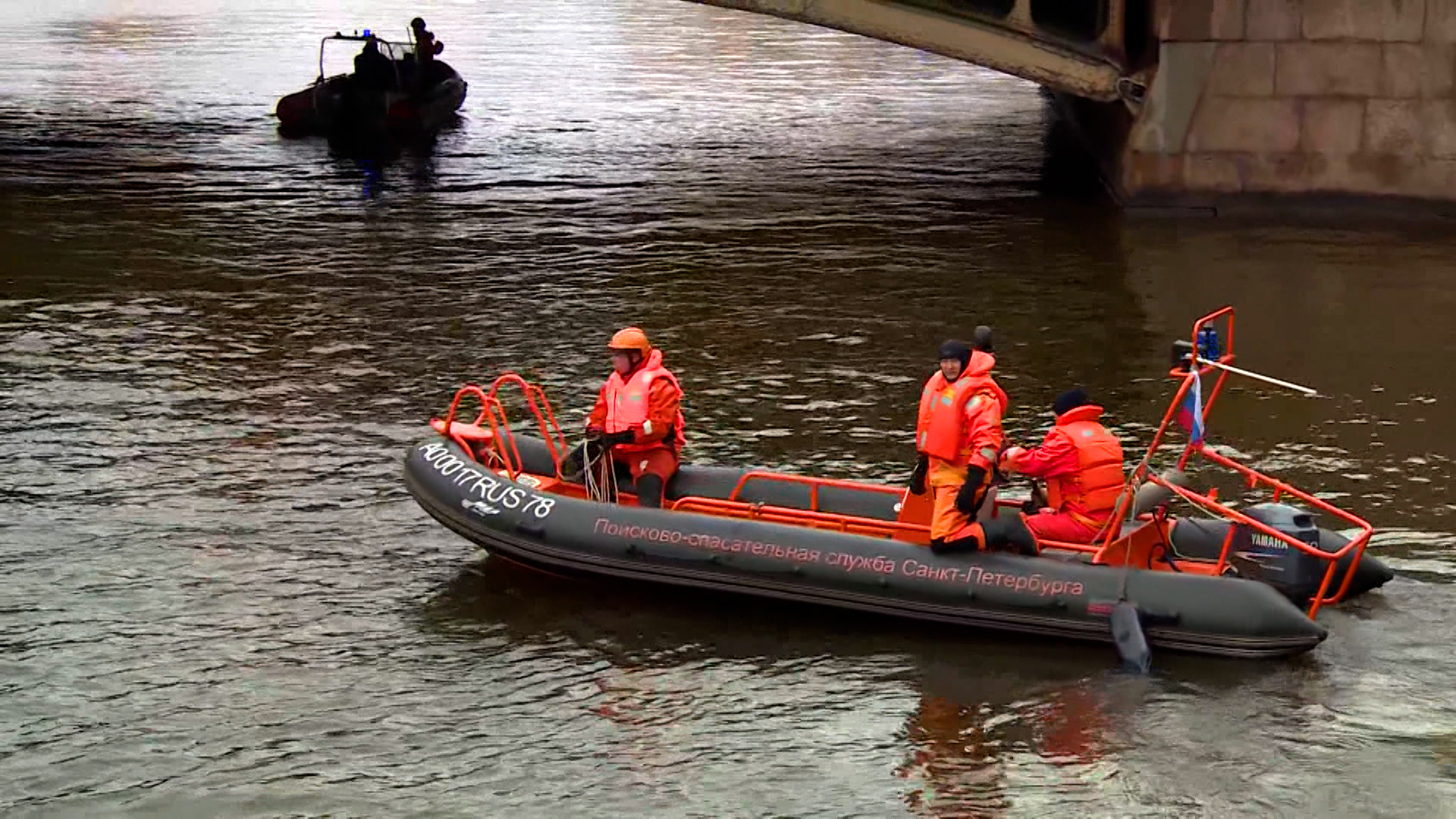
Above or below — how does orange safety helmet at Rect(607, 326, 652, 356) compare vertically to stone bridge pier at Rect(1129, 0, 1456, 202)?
below

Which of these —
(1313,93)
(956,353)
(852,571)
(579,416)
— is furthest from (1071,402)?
(1313,93)

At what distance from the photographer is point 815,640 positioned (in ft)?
41.9

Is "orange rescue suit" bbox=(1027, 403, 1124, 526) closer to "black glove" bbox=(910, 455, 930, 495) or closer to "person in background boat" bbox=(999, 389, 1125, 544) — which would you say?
"person in background boat" bbox=(999, 389, 1125, 544)

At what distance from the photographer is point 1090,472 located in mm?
12758

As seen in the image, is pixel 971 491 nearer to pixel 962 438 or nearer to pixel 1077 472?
pixel 962 438

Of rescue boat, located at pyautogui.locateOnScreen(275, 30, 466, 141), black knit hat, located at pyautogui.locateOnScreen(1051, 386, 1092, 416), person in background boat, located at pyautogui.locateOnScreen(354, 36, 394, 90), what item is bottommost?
black knit hat, located at pyautogui.locateOnScreen(1051, 386, 1092, 416)

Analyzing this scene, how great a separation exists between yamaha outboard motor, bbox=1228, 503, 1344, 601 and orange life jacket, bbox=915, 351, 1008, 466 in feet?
5.80

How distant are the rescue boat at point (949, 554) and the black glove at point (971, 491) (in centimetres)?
30

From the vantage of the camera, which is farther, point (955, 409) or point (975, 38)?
point (975, 38)

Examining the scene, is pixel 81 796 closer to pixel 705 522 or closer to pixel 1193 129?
pixel 705 522

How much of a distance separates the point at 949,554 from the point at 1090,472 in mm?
1107

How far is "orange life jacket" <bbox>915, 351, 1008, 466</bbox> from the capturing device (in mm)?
12500

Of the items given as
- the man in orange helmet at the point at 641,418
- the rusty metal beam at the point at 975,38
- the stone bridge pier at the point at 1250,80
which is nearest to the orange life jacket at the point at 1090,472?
the man in orange helmet at the point at 641,418

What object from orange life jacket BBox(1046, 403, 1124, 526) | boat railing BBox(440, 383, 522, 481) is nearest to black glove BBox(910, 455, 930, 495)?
orange life jacket BBox(1046, 403, 1124, 526)
